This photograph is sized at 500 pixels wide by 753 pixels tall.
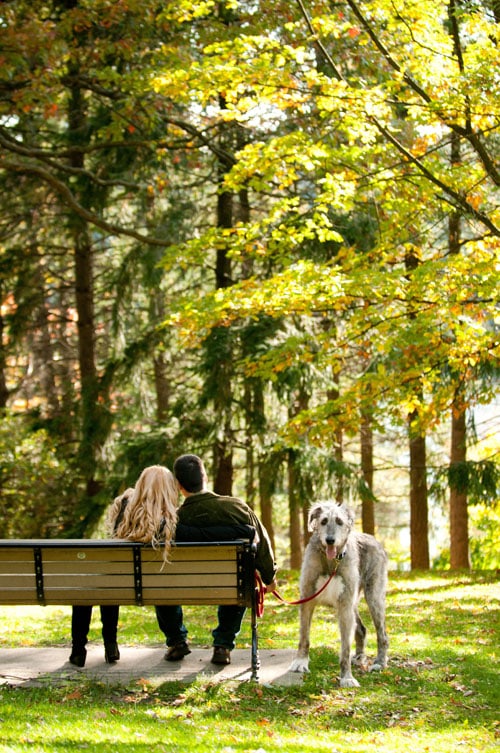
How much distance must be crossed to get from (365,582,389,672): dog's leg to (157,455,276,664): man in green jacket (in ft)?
3.41

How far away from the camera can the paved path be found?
6.21m

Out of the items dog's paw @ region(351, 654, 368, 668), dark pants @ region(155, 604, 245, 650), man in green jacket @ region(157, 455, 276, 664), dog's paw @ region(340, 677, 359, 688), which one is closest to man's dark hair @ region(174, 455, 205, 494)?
man in green jacket @ region(157, 455, 276, 664)

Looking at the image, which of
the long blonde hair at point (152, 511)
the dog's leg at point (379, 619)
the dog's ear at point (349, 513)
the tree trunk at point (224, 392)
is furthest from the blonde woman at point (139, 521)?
the tree trunk at point (224, 392)

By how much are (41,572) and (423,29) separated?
6.27 m

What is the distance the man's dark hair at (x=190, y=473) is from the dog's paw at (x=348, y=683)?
168cm

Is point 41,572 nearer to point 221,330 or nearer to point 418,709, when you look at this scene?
point 418,709

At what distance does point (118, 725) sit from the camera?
5.12 metres

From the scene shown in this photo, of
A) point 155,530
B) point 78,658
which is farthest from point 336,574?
point 78,658

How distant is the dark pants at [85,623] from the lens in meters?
6.43

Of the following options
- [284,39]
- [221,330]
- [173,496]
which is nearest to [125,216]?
[221,330]

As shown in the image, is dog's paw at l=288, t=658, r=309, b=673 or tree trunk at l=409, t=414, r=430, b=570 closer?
dog's paw at l=288, t=658, r=309, b=673

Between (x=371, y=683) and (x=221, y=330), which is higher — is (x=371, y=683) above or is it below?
below

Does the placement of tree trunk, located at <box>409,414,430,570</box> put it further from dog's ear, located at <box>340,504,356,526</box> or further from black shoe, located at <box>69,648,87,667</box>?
black shoe, located at <box>69,648,87,667</box>

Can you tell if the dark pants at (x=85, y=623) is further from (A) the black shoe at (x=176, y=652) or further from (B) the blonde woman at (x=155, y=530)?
(A) the black shoe at (x=176, y=652)
